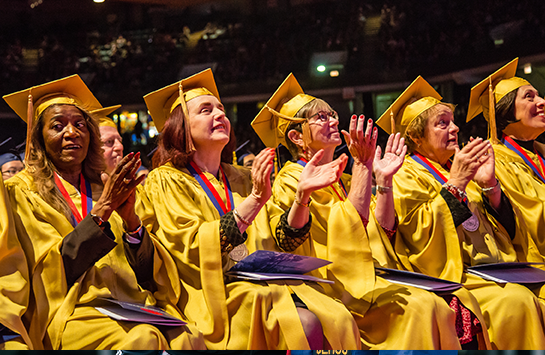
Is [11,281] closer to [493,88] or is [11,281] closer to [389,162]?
[389,162]

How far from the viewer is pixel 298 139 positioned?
3504mm

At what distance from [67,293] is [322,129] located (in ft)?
5.94

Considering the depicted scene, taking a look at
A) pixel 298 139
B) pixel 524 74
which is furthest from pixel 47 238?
pixel 524 74

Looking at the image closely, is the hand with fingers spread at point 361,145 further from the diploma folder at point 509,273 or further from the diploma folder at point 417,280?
the diploma folder at point 509,273

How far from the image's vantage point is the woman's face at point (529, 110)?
4.09 metres

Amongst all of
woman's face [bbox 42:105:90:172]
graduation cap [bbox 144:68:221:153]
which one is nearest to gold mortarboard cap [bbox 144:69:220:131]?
graduation cap [bbox 144:68:221:153]

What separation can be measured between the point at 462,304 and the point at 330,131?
131 cm

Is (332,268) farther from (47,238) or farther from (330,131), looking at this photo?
(47,238)

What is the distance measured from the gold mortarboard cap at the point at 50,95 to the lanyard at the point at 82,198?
1.38 ft

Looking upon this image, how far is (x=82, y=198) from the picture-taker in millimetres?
2652

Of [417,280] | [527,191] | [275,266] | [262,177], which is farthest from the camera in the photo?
[527,191]

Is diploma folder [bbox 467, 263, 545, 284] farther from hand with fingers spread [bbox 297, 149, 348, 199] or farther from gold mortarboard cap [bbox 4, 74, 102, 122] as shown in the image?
gold mortarboard cap [bbox 4, 74, 102, 122]

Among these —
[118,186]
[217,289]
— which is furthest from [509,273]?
[118,186]

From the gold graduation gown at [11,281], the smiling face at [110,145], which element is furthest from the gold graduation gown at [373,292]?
the smiling face at [110,145]
